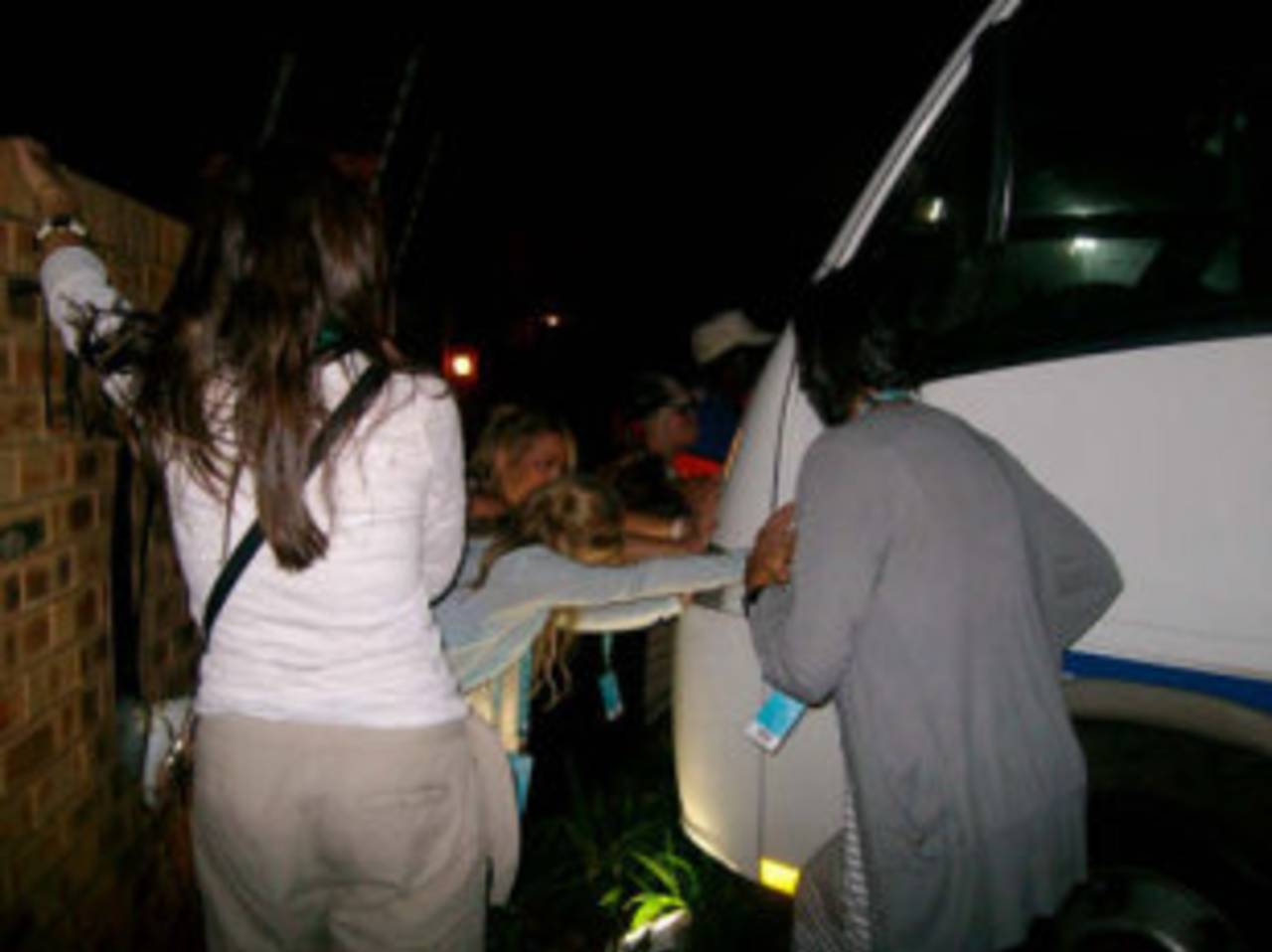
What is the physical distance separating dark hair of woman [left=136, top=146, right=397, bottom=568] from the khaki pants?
308 millimetres

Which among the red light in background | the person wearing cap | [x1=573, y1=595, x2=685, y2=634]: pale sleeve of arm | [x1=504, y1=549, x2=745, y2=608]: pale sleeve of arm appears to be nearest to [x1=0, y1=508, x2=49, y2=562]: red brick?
[x1=504, y1=549, x2=745, y2=608]: pale sleeve of arm

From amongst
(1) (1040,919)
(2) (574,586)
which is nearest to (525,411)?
(2) (574,586)

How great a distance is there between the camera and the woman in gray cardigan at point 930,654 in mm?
1525

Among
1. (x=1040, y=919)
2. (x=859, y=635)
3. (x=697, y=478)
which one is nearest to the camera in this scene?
(x=859, y=635)

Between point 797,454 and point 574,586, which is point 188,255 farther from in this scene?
point 797,454

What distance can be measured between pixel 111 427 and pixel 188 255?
2.18 feet

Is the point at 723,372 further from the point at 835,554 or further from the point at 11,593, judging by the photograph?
the point at 11,593

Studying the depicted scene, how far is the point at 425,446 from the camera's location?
1438 mm

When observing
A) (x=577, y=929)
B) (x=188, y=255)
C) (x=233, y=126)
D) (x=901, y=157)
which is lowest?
(x=577, y=929)

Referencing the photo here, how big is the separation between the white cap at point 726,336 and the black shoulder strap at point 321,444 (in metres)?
3.03

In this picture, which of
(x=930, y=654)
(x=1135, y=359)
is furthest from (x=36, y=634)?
(x=1135, y=359)

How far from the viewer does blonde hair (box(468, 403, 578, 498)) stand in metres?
2.86

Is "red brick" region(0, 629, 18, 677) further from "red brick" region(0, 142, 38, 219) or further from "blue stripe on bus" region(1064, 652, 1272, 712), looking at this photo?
"blue stripe on bus" region(1064, 652, 1272, 712)

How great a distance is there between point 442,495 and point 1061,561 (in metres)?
1.12
